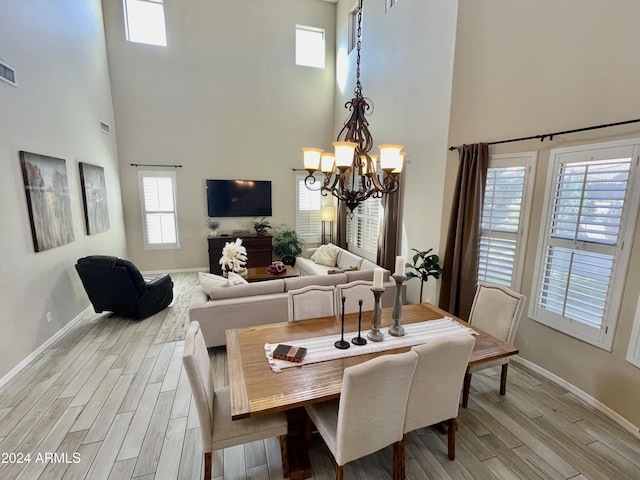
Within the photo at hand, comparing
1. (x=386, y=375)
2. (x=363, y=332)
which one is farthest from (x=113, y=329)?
(x=386, y=375)

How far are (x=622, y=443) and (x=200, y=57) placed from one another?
315 inches

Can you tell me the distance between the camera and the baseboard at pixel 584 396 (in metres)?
2.17

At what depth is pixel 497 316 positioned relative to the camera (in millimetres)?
2418

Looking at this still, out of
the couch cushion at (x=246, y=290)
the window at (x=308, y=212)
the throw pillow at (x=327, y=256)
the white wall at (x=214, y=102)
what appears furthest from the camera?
the window at (x=308, y=212)

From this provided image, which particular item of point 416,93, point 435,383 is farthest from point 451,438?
point 416,93

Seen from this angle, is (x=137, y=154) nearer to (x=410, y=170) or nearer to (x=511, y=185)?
(x=410, y=170)

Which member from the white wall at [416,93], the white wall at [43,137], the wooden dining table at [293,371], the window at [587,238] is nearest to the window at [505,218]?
the window at [587,238]

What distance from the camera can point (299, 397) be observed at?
1473 mm

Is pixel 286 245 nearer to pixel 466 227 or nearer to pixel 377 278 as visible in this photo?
pixel 466 227

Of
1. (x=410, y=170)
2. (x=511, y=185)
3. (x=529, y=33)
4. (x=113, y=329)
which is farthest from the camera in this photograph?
(x=410, y=170)

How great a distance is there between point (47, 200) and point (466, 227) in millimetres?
4840

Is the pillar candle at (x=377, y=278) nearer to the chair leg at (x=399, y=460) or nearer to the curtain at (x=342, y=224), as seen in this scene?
the chair leg at (x=399, y=460)

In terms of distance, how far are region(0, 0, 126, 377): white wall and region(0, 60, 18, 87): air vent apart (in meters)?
0.05

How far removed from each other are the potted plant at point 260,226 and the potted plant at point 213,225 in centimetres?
A: 81
